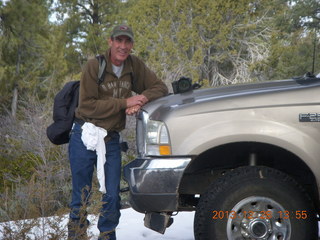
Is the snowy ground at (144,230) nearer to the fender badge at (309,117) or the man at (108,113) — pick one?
the man at (108,113)

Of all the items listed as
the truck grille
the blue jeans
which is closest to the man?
the blue jeans

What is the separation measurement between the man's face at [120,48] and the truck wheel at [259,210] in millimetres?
1422

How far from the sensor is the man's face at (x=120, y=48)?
423cm

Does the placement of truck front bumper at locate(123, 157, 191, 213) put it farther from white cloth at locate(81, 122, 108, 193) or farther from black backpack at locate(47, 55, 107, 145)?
black backpack at locate(47, 55, 107, 145)

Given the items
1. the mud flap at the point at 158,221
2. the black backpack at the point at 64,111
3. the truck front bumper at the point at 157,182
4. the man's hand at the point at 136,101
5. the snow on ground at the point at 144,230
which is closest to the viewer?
the truck front bumper at the point at 157,182

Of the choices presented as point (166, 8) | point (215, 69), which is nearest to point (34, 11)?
point (166, 8)

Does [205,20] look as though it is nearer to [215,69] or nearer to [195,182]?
[215,69]

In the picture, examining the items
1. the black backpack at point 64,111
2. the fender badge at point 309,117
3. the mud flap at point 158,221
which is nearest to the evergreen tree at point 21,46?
the black backpack at point 64,111

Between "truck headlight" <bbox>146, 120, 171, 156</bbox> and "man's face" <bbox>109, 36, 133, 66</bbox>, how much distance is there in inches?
33.9

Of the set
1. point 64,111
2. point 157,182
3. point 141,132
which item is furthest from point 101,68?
point 157,182

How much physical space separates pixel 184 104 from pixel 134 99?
0.68 meters

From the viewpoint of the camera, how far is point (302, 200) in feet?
11.3

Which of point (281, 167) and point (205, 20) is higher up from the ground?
point (205, 20)
